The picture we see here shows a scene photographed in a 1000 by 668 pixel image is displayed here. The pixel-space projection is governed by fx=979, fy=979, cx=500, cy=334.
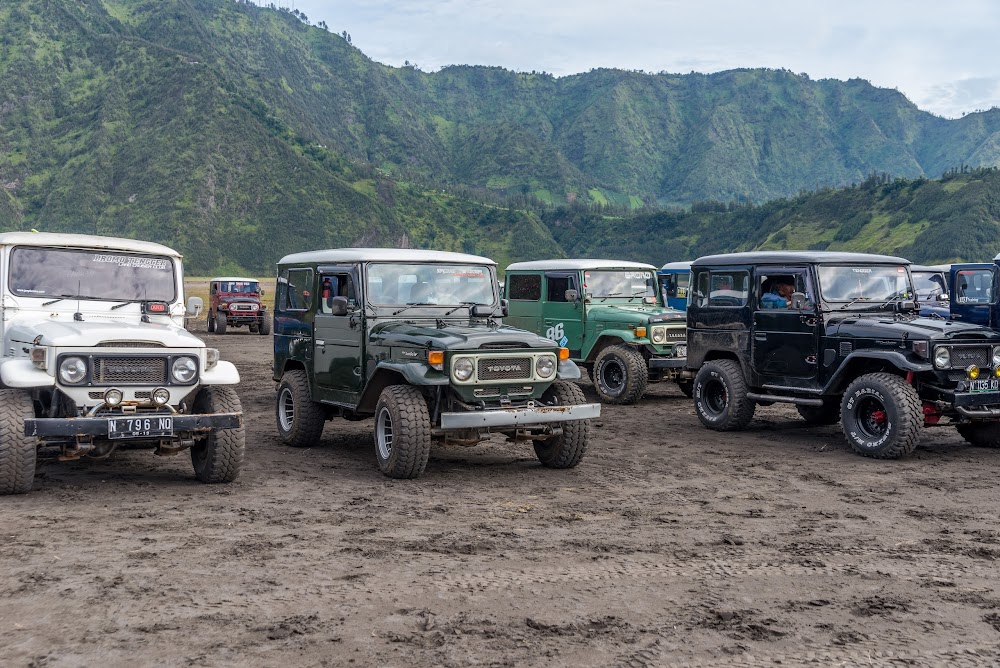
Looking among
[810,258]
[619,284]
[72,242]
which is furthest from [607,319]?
[72,242]

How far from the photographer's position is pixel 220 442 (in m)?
8.27

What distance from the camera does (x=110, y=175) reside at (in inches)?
5463

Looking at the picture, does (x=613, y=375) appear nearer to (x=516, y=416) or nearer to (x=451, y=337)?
(x=451, y=337)

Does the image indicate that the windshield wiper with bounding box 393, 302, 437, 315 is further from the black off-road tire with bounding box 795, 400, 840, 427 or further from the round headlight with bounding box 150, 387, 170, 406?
the black off-road tire with bounding box 795, 400, 840, 427

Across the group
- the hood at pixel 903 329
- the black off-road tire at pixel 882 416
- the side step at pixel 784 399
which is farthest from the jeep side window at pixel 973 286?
the black off-road tire at pixel 882 416

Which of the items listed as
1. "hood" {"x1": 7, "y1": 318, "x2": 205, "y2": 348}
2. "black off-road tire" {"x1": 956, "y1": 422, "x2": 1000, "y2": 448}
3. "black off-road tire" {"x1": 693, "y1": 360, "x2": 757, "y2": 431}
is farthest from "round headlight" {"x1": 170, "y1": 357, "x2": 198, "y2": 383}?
"black off-road tire" {"x1": 956, "y1": 422, "x2": 1000, "y2": 448}

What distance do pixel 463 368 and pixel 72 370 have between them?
3.19 metres

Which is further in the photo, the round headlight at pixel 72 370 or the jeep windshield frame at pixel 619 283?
the jeep windshield frame at pixel 619 283

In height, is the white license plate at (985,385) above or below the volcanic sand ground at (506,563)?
above

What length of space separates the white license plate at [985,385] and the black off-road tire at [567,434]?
13.4 ft

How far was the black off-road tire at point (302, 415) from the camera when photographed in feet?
35.1

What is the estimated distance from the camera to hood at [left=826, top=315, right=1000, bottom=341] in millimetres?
10133

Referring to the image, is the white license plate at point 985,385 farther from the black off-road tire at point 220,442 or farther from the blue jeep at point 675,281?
the blue jeep at point 675,281

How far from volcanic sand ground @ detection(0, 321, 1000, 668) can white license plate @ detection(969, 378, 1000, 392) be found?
76cm
